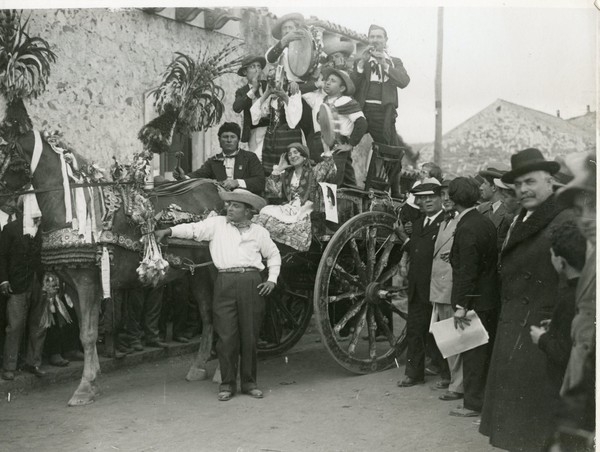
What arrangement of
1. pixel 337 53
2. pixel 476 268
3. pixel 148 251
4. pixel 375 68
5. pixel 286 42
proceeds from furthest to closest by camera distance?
1. pixel 337 53
2. pixel 375 68
3. pixel 286 42
4. pixel 148 251
5. pixel 476 268

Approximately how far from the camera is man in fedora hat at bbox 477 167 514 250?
6473mm

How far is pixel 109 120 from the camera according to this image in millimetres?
8656

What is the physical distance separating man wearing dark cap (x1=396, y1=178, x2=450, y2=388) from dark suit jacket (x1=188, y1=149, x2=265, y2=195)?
5.14 feet

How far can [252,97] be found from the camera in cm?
816

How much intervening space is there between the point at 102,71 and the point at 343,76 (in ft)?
9.21

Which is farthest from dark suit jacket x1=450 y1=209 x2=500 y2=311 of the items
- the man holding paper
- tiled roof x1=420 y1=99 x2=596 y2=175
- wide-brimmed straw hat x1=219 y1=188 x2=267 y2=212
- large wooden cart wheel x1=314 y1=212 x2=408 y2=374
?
wide-brimmed straw hat x1=219 y1=188 x2=267 y2=212

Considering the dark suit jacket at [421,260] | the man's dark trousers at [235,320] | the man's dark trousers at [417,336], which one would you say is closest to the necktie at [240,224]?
the man's dark trousers at [235,320]

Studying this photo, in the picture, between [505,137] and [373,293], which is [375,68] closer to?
[505,137]

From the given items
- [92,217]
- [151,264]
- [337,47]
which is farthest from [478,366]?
[337,47]

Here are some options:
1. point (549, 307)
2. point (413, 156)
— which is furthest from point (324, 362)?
point (413, 156)

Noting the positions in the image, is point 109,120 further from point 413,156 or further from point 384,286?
point 413,156

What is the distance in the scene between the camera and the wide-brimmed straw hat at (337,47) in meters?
8.52

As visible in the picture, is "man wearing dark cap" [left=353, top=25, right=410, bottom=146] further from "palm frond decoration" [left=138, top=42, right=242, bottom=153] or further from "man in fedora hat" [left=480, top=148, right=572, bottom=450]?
"man in fedora hat" [left=480, top=148, right=572, bottom=450]

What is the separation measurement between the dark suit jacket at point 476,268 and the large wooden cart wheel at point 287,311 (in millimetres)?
2234
